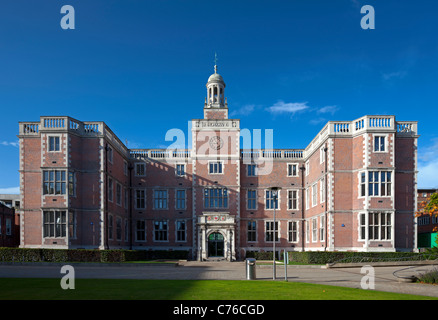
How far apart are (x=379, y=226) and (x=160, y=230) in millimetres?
24333

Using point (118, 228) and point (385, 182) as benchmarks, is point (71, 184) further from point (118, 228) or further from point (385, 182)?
point (385, 182)

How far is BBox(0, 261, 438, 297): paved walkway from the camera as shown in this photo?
17.8 metres

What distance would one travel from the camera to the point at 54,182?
3284cm

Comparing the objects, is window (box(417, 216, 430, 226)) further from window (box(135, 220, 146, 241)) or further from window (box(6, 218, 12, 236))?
window (box(6, 218, 12, 236))

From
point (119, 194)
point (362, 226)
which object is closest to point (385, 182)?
point (362, 226)

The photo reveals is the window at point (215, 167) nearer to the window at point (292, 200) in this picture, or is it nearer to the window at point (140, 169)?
the window at point (140, 169)

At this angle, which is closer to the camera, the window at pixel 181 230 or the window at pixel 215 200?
the window at pixel 215 200

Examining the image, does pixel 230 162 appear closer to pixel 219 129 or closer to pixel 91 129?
pixel 219 129

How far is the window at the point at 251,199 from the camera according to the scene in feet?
147

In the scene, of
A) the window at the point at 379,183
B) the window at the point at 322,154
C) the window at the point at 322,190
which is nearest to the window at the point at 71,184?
the window at the point at 322,190

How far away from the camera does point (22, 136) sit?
112 feet

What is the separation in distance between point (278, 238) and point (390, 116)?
1920 centimetres

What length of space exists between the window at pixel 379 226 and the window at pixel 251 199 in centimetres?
1533

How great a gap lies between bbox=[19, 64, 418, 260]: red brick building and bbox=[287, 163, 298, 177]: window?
18cm
